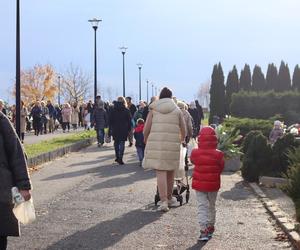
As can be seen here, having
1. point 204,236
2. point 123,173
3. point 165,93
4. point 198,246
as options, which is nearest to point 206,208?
point 204,236

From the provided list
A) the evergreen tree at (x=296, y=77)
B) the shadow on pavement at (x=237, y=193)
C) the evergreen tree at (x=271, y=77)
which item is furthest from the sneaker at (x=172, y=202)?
the evergreen tree at (x=271, y=77)

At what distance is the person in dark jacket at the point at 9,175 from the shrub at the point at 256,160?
29.9 feet

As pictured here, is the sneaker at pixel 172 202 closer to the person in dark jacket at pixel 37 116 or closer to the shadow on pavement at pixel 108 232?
the shadow on pavement at pixel 108 232

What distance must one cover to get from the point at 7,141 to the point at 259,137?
9546 mm

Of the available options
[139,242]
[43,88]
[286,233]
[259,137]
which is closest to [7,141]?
[139,242]

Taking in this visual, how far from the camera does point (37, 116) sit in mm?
33656

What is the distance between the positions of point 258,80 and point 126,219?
165ft

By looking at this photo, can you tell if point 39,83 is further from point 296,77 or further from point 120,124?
point 120,124

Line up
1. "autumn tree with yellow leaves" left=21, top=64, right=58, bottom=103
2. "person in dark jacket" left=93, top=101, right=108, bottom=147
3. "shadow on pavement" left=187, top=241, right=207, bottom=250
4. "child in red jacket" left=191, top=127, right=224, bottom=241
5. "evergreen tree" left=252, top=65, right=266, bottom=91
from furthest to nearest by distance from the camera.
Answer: "autumn tree with yellow leaves" left=21, top=64, right=58, bottom=103
"evergreen tree" left=252, top=65, right=266, bottom=91
"person in dark jacket" left=93, top=101, right=108, bottom=147
"child in red jacket" left=191, top=127, right=224, bottom=241
"shadow on pavement" left=187, top=241, right=207, bottom=250

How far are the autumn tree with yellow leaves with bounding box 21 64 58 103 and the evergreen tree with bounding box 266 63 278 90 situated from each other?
52.1 m

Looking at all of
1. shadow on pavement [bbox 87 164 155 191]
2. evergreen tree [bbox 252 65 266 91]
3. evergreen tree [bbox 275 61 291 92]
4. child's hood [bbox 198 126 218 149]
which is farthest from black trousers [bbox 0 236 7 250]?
evergreen tree [bbox 252 65 266 91]

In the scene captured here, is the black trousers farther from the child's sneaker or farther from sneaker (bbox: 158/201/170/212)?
sneaker (bbox: 158/201/170/212)

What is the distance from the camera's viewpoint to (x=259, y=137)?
14609 mm

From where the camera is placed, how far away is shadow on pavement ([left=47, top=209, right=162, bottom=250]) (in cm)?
794
